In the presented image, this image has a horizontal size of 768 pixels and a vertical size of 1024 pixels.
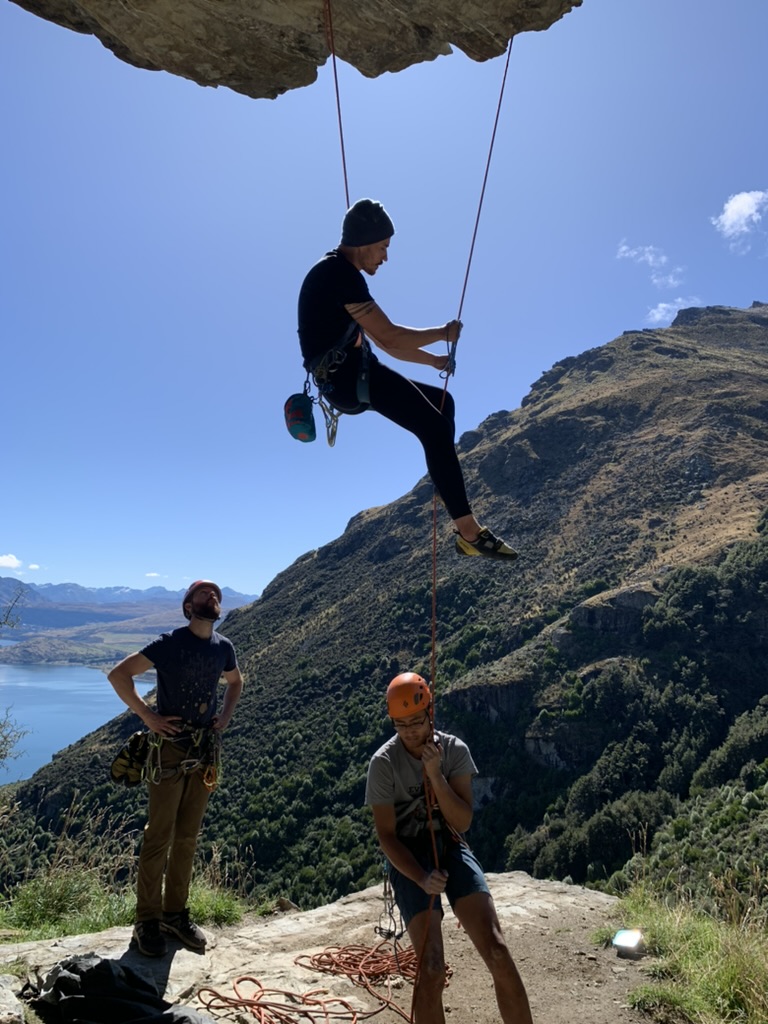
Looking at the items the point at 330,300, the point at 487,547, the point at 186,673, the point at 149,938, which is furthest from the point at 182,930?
the point at 330,300

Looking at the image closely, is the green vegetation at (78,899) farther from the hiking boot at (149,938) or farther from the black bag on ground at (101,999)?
the black bag on ground at (101,999)

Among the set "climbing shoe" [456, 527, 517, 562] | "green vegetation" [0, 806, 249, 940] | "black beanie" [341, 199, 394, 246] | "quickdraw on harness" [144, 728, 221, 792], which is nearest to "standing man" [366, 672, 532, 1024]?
"climbing shoe" [456, 527, 517, 562]

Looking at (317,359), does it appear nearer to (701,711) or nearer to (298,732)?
(701,711)

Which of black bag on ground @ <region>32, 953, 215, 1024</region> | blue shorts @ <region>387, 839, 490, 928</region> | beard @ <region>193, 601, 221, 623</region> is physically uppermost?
beard @ <region>193, 601, 221, 623</region>

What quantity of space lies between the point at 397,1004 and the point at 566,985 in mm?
1120

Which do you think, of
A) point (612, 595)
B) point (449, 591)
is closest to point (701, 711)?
point (612, 595)

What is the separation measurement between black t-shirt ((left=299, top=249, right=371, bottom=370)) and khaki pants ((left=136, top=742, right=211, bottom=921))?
2.27 metres

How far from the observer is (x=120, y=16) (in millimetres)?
3686

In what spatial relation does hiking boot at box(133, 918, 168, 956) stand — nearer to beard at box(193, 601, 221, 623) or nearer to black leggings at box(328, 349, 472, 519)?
beard at box(193, 601, 221, 623)

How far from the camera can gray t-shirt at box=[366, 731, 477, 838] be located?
310 centimetres

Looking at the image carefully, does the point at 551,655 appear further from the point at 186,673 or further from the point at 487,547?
the point at 487,547

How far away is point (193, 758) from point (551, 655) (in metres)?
54.4

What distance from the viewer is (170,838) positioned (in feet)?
11.7

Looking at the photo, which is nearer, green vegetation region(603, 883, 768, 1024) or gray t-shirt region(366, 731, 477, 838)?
gray t-shirt region(366, 731, 477, 838)
